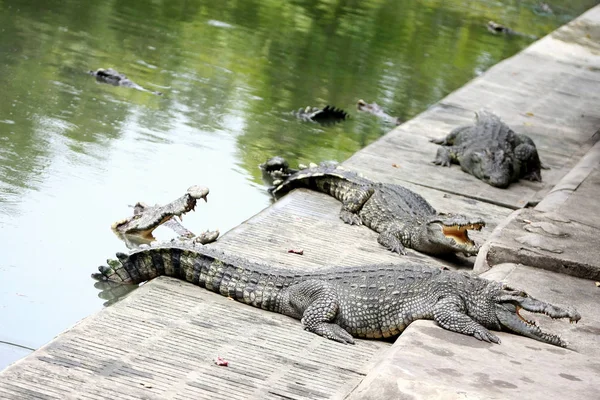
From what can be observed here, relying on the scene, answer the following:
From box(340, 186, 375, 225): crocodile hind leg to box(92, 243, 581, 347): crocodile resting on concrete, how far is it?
2.32 metres

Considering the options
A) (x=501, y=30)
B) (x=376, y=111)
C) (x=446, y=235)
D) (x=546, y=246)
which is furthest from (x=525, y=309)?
(x=501, y=30)

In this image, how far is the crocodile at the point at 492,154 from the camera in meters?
11.4

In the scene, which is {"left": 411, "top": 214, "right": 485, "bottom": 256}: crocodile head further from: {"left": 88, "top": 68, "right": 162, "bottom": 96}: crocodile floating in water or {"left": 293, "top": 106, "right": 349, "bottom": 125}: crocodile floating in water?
{"left": 88, "top": 68, "right": 162, "bottom": 96}: crocodile floating in water

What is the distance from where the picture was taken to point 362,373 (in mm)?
6418

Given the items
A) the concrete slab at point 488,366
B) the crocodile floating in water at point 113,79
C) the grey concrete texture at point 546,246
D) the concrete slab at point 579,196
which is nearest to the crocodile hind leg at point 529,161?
the concrete slab at point 579,196

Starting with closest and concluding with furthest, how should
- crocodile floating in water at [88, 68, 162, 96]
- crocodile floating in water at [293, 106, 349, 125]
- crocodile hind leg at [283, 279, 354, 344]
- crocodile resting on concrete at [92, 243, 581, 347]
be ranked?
1. crocodile resting on concrete at [92, 243, 581, 347]
2. crocodile hind leg at [283, 279, 354, 344]
3. crocodile floating in water at [88, 68, 162, 96]
4. crocodile floating in water at [293, 106, 349, 125]

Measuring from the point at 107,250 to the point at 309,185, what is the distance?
8.71 feet

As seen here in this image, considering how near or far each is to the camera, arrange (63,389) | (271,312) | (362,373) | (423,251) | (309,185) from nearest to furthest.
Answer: (63,389) < (362,373) < (271,312) < (423,251) < (309,185)

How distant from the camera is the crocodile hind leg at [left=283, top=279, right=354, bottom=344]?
6898mm

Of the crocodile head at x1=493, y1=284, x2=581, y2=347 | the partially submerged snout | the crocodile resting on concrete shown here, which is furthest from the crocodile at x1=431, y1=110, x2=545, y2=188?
the crocodile head at x1=493, y1=284, x2=581, y2=347

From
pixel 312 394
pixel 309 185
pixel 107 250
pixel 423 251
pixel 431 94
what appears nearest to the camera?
pixel 312 394

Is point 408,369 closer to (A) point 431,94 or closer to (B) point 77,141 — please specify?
(B) point 77,141

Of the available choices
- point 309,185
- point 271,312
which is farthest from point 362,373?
point 309,185

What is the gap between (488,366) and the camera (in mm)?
5945
